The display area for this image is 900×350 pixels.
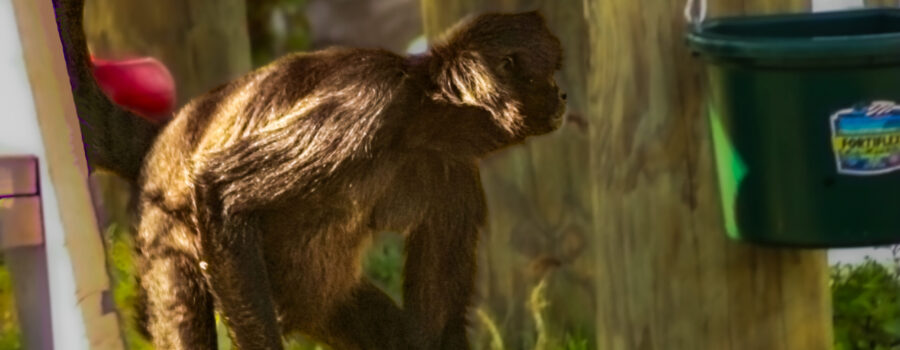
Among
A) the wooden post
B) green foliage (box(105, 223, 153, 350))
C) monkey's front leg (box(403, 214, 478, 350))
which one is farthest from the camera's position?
green foliage (box(105, 223, 153, 350))

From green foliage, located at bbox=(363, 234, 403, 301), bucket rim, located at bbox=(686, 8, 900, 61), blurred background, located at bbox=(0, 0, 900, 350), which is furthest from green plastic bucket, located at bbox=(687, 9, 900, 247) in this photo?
green foliage, located at bbox=(363, 234, 403, 301)

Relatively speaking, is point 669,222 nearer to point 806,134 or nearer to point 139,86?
point 806,134

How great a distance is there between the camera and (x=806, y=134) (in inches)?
92.5

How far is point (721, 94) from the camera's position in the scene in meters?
2.43

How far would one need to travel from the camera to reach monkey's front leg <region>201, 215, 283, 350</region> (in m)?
1.82

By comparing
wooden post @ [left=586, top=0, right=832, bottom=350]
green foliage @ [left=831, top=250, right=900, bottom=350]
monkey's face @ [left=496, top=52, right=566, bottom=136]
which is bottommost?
green foliage @ [left=831, top=250, right=900, bottom=350]

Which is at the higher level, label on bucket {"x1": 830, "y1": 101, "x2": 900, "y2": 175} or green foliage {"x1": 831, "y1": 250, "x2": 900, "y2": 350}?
label on bucket {"x1": 830, "y1": 101, "x2": 900, "y2": 175}

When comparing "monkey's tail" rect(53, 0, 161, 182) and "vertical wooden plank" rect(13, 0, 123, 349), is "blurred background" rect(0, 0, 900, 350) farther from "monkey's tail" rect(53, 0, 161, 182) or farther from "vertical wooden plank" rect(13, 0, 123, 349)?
"vertical wooden plank" rect(13, 0, 123, 349)

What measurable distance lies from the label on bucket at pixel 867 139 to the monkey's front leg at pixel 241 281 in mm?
1099

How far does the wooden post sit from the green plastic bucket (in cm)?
11

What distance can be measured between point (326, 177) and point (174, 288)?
0.29m

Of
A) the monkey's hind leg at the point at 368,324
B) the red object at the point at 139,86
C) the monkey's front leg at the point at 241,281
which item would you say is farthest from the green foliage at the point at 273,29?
the monkey's front leg at the point at 241,281

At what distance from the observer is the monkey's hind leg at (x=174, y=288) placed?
75.3 inches

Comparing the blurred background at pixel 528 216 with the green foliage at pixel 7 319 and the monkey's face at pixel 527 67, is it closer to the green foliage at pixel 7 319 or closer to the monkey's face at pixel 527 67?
the green foliage at pixel 7 319
